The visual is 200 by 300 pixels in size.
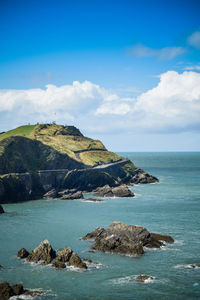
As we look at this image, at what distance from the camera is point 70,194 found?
138 meters

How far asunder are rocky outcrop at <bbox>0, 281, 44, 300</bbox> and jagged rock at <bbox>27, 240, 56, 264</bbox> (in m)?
11.4

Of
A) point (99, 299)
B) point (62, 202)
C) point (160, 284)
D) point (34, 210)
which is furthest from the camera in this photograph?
point (62, 202)

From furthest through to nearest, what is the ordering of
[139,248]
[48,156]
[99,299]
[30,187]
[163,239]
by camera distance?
[48,156], [30,187], [163,239], [139,248], [99,299]

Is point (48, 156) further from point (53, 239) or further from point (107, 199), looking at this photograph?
point (53, 239)

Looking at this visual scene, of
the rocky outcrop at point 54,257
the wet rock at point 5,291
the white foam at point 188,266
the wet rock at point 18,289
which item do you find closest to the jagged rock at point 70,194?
the rocky outcrop at point 54,257

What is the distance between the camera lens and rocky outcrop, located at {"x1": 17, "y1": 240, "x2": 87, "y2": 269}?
53562mm

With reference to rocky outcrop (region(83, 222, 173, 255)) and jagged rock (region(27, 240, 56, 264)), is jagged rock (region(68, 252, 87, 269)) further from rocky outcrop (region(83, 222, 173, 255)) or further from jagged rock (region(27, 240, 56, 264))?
rocky outcrop (region(83, 222, 173, 255))

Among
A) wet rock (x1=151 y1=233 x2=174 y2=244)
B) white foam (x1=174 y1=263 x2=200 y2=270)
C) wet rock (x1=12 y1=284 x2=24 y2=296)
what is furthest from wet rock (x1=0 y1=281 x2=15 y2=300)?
wet rock (x1=151 y1=233 x2=174 y2=244)

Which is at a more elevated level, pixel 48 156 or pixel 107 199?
pixel 48 156

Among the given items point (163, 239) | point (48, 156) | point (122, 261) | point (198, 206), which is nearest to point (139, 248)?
point (122, 261)

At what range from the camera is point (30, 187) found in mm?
138750

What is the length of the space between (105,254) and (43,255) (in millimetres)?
11382

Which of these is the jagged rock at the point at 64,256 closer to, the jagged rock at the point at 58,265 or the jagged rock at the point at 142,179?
the jagged rock at the point at 58,265

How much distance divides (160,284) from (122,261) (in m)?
10.6
